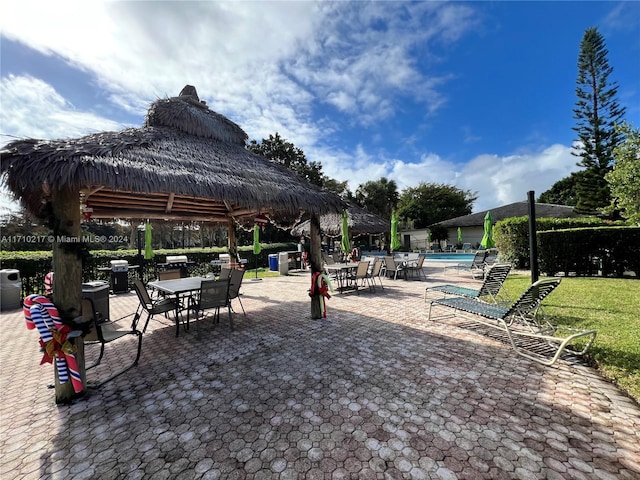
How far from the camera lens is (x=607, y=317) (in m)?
5.11

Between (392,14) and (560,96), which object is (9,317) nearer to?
(392,14)

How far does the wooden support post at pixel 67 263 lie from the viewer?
122 inches

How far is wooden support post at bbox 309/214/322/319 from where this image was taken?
6004mm

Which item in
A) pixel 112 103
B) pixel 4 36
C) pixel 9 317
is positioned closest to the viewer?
pixel 4 36

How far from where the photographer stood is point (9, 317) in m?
6.97

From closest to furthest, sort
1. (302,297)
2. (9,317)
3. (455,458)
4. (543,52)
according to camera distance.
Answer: (455,458), (9,317), (302,297), (543,52)

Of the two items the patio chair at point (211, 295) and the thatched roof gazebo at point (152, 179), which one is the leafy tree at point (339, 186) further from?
the patio chair at point (211, 295)

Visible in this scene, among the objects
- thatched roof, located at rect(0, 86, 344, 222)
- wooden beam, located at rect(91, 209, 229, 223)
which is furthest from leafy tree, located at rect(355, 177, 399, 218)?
thatched roof, located at rect(0, 86, 344, 222)

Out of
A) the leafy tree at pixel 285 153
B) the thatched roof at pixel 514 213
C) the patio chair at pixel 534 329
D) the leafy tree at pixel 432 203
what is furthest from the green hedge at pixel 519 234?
the leafy tree at pixel 432 203

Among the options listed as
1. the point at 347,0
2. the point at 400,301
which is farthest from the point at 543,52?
the point at 400,301

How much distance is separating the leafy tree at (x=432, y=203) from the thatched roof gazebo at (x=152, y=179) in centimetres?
3426

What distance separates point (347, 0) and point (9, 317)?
41.7 feet

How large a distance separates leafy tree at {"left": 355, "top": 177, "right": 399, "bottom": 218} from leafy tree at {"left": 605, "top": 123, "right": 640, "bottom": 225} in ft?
86.6

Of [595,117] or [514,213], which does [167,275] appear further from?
[514,213]
